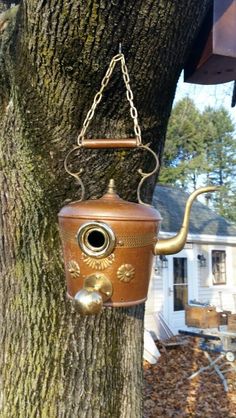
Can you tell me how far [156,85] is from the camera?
1.71 metres

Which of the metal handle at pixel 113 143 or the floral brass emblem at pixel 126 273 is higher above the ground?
the metal handle at pixel 113 143

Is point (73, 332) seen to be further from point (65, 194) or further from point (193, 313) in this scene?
point (193, 313)

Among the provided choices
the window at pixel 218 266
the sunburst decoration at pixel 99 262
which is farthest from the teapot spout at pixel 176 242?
the window at pixel 218 266

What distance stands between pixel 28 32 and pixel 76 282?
996 mm

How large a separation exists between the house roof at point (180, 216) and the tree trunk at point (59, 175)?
28.4 ft

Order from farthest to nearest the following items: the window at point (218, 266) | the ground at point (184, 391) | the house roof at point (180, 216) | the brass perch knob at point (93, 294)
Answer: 1. the window at point (218, 266)
2. the house roof at point (180, 216)
3. the ground at point (184, 391)
4. the brass perch knob at point (93, 294)

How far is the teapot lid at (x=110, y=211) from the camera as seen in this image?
1.28 meters

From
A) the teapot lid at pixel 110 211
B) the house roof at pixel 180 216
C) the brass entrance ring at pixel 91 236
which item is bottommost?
the house roof at pixel 180 216

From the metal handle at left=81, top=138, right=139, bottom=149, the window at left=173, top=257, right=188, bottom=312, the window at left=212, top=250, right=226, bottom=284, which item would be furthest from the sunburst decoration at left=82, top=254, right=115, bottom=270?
the window at left=212, top=250, right=226, bottom=284

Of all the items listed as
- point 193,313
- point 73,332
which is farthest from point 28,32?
point 193,313

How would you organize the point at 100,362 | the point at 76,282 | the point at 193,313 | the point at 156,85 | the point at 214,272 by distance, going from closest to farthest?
the point at 76,282
the point at 156,85
the point at 100,362
the point at 193,313
the point at 214,272

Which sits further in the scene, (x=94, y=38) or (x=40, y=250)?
(x=40, y=250)

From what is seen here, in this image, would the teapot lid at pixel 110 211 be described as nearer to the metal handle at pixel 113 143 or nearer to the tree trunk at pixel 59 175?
the metal handle at pixel 113 143

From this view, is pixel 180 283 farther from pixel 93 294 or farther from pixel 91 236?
pixel 93 294
